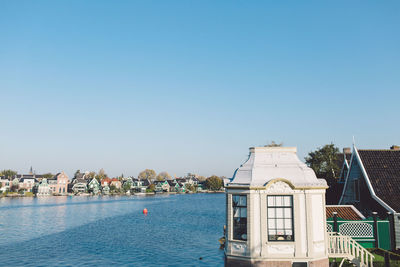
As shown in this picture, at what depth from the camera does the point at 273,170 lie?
19297 millimetres

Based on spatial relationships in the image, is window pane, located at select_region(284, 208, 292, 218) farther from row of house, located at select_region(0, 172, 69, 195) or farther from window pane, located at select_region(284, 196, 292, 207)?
row of house, located at select_region(0, 172, 69, 195)

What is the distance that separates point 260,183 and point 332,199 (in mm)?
23634

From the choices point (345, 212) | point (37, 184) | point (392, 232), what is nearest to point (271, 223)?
point (392, 232)

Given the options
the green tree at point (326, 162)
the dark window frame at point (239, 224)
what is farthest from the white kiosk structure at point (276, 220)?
the green tree at point (326, 162)

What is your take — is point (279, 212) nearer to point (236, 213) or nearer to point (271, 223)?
point (271, 223)

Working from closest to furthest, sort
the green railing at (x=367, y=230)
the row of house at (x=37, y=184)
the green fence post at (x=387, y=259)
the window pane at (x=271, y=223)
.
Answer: the window pane at (x=271, y=223) → the green fence post at (x=387, y=259) → the green railing at (x=367, y=230) → the row of house at (x=37, y=184)

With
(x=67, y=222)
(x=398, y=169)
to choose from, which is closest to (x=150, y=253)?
(x=398, y=169)

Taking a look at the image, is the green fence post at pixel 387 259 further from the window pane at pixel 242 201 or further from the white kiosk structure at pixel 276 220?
the window pane at pixel 242 201

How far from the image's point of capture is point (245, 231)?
1853 centimetres

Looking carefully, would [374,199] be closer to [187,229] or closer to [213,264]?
[213,264]

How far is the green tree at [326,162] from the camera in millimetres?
45469

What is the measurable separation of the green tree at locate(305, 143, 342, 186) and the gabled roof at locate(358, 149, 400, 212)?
16.1m

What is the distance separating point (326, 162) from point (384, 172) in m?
19.8

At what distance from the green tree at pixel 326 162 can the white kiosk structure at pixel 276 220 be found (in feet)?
93.5
